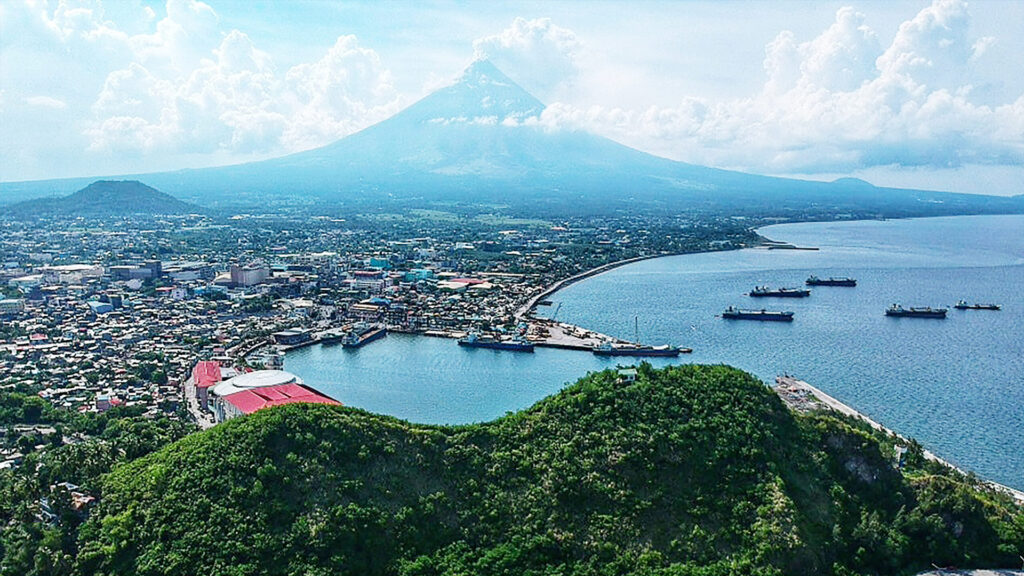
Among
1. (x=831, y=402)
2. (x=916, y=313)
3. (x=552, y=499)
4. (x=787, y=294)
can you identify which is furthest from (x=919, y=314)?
(x=552, y=499)

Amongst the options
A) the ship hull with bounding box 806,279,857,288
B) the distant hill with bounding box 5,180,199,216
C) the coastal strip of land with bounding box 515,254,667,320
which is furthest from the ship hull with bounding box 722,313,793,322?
the distant hill with bounding box 5,180,199,216

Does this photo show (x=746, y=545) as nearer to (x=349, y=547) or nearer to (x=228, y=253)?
(x=349, y=547)

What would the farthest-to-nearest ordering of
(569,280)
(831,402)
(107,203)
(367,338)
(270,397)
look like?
(107,203)
(569,280)
(367,338)
(831,402)
(270,397)

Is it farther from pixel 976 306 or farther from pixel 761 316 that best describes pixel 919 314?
pixel 761 316

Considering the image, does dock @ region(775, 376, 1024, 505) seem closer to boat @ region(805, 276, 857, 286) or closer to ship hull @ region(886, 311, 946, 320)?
ship hull @ region(886, 311, 946, 320)

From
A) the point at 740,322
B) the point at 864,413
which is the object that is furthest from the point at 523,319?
the point at 864,413
